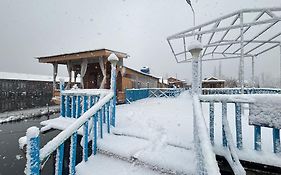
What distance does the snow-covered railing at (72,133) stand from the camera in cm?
207

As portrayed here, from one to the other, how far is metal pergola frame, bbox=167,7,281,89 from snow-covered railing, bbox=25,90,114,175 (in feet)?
14.5

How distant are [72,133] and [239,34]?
7443 millimetres

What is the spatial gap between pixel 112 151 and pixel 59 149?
945 mm

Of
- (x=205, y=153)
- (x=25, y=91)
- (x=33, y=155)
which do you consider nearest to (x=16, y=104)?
(x=25, y=91)

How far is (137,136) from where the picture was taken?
3.61 metres

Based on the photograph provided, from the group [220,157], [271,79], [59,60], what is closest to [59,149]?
[220,157]

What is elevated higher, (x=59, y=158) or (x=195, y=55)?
(x=195, y=55)

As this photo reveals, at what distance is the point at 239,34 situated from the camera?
24.0 ft

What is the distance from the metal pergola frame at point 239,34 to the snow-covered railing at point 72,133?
174 inches

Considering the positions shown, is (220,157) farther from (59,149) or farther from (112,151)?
(59,149)

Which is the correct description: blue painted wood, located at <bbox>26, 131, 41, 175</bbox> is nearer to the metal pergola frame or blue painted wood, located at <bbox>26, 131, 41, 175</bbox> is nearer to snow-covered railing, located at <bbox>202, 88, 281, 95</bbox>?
the metal pergola frame

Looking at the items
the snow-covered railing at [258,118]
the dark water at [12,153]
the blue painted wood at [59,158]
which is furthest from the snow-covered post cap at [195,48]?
the dark water at [12,153]

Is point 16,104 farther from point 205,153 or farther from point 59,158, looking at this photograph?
point 205,153

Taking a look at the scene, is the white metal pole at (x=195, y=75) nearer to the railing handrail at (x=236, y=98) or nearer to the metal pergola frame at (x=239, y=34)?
the railing handrail at (x=236, y=98)
